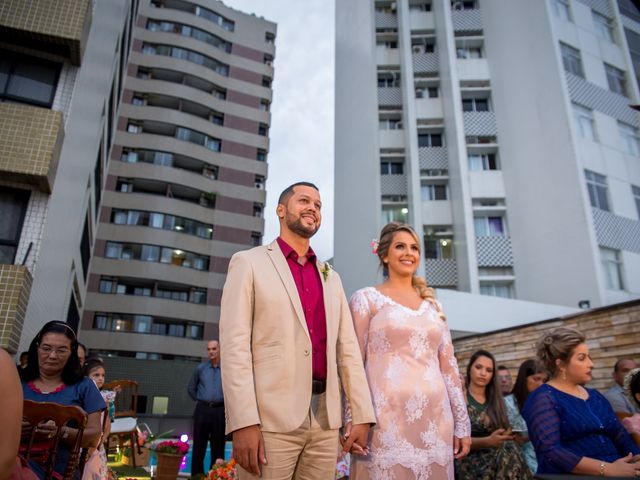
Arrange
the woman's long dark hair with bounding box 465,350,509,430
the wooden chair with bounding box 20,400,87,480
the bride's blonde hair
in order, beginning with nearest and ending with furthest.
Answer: the wooden chair with bounding box 20,400,87,480
the bride's blonde hair
the woman's long dark hair with bounding box 465,350,509,430

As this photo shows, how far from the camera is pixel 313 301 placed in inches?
89.4

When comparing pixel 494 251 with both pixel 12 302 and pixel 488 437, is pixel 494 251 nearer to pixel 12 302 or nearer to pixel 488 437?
pixel 488 437

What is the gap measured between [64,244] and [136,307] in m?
20.7

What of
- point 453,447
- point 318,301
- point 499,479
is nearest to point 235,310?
point 318,301

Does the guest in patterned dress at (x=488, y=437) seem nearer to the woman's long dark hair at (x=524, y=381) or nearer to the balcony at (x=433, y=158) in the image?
the woman's long dark hair at (x=524, y=381)

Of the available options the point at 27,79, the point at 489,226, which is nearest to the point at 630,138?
the point at 489,226

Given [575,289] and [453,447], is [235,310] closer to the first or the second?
[453,447]

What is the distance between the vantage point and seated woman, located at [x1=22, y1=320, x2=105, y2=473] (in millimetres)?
2945

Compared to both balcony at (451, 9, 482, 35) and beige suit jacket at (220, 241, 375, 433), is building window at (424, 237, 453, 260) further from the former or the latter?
beige suit jacket at (220, 241, 375, 433)

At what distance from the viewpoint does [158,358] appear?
2767cm

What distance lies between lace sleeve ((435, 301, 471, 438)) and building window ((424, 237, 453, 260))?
19926mm

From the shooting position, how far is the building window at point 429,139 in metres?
24.3

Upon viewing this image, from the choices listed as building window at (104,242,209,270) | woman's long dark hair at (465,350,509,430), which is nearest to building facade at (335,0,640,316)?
building window at (104,242,209,270)

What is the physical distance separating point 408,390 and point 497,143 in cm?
2216
